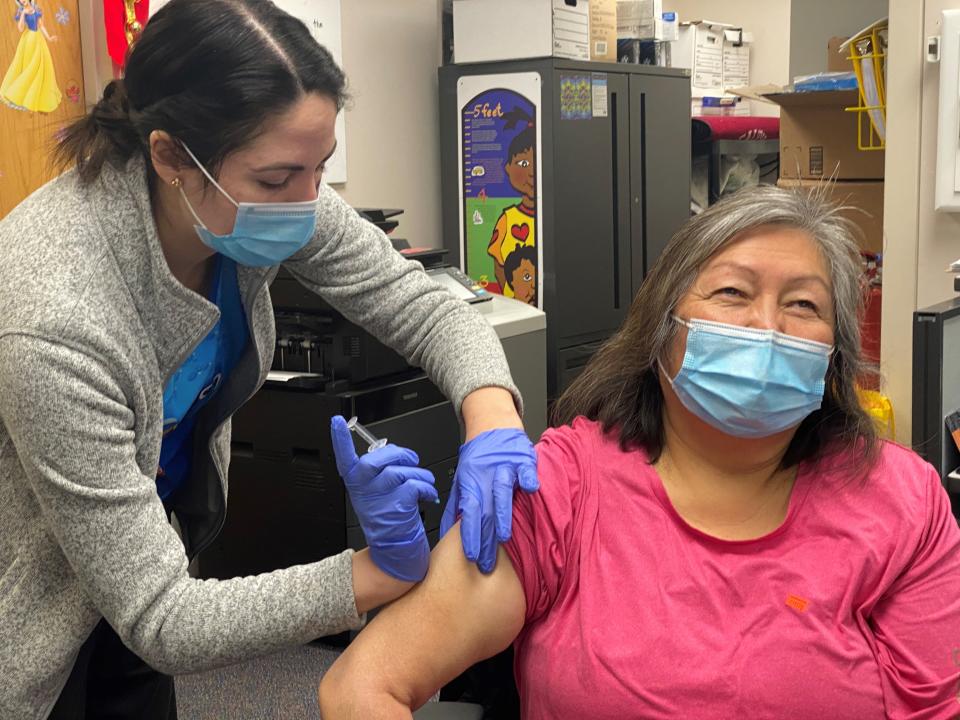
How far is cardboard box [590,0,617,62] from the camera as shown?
12.8 ft

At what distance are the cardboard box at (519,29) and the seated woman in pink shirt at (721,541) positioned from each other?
94.2 inches

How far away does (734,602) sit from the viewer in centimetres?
128

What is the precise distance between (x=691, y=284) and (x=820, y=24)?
278cm

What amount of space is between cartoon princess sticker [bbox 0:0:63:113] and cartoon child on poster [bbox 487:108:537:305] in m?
1.59

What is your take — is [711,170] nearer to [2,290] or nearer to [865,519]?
[865,519]

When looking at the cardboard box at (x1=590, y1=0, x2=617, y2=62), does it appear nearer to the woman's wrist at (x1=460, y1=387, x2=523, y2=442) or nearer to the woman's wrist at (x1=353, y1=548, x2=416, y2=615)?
the woman's wrist at (x1=460, y1=387, x2=523, y2=442)

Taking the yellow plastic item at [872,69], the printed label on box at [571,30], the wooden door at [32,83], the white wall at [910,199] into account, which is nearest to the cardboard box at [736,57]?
the printed label on box at [571,30]

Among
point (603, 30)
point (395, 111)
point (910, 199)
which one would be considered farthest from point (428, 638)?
point (603, 30)

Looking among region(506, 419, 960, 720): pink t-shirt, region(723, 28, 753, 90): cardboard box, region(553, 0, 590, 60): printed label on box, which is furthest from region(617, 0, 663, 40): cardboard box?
region(506, 419, 960, 720): pink t-shirt

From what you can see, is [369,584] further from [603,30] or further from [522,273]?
[603,30]

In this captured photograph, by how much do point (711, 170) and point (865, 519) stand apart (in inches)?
168

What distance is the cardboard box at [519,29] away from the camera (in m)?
3.64

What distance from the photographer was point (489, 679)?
4.32ft

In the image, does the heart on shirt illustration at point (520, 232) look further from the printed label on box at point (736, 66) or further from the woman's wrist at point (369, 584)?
the printed label on box at point (736, 66)
